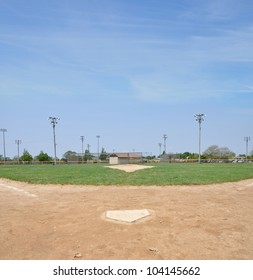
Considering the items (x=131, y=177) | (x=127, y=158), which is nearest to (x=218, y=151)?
(x=127, y=158)

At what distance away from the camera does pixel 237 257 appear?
345cm

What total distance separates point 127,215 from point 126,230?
0.97 meters

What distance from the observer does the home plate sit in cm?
517

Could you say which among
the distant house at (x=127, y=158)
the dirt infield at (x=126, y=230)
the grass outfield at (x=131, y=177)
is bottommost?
the distant house at (x=127, y=158)

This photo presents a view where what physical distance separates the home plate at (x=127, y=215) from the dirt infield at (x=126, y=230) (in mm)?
163

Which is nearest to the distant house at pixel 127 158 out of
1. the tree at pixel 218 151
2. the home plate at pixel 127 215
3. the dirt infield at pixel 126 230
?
the dirt infield at pixel 126 230

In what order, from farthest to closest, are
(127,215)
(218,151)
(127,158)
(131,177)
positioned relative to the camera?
(218,151) < (127,158) < (131,177) < (127,215)

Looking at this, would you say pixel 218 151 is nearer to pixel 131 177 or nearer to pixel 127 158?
pixel 127 158

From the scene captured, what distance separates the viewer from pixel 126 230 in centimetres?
454

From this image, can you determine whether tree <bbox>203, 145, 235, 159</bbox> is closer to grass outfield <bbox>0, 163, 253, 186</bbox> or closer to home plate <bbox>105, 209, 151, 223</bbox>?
grass outfield <bbox>0, 163, 253, 186</bbox>

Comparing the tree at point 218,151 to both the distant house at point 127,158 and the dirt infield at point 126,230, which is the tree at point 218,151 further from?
the dirt infield at point 126,230

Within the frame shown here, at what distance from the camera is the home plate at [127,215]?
17.0 feet
